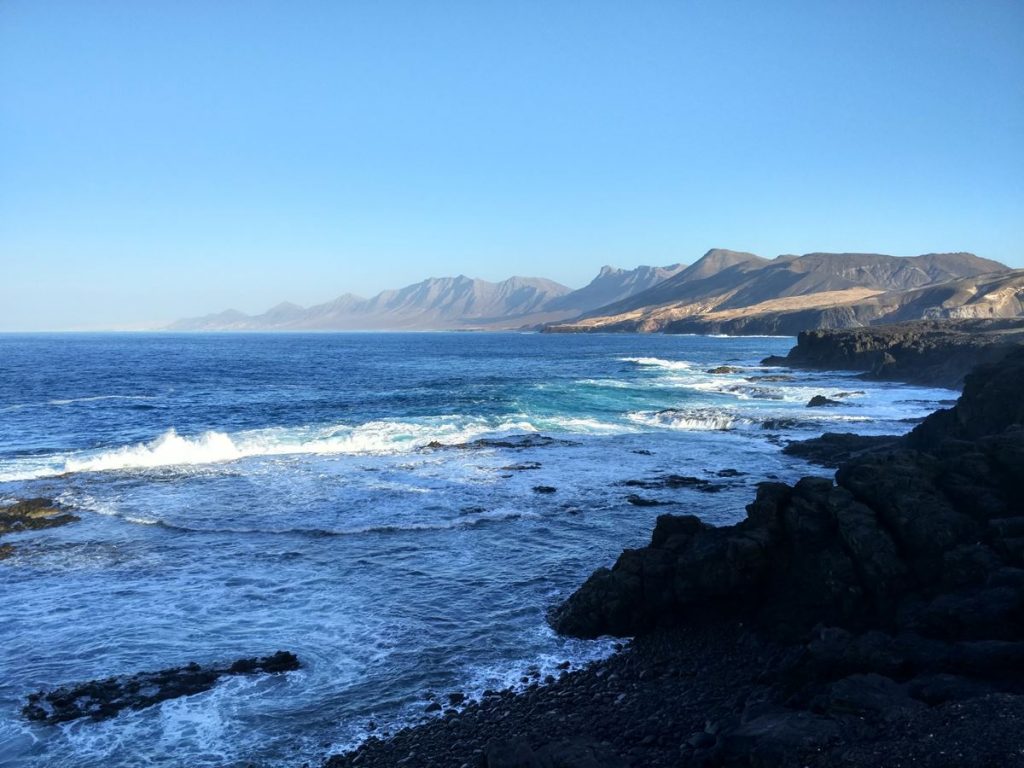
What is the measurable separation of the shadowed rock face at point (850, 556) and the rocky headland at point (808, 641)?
1.4 inches

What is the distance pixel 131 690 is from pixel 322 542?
334 inches

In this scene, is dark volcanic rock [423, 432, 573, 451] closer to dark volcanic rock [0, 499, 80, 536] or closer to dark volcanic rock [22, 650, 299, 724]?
dark volcanic rock [0, 499, 80, 536]

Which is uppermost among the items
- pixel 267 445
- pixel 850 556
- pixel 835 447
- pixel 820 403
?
pixel 820 403

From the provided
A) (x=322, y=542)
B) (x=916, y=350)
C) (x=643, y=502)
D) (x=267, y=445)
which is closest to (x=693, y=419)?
(x=643, y=502)

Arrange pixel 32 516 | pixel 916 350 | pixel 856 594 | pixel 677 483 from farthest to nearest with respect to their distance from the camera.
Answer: pixel 916 350, pixel 677 483, pixel 32 516, pixel 856 594

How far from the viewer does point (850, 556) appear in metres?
13.7

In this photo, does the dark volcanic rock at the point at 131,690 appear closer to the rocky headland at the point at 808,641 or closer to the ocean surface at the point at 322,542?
the ocean surface at the point at 322,542

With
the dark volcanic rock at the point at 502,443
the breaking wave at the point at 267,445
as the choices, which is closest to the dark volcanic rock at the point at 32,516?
the breaking wave at the point at 267,445

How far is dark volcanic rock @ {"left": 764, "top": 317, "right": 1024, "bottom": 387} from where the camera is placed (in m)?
58.9

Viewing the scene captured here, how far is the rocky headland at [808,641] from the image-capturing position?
8.43 metres

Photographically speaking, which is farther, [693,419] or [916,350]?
[916,350]

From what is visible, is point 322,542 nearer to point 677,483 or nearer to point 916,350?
point 677,483

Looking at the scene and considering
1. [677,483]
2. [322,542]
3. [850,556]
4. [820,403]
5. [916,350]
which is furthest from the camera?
[916,350]

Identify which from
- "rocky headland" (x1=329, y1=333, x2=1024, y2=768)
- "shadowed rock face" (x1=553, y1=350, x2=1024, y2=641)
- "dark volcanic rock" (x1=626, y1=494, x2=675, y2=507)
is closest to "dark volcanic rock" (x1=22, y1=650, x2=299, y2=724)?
"rocky headland" (x1=329, y1=333, x2=1024, y2=768)
